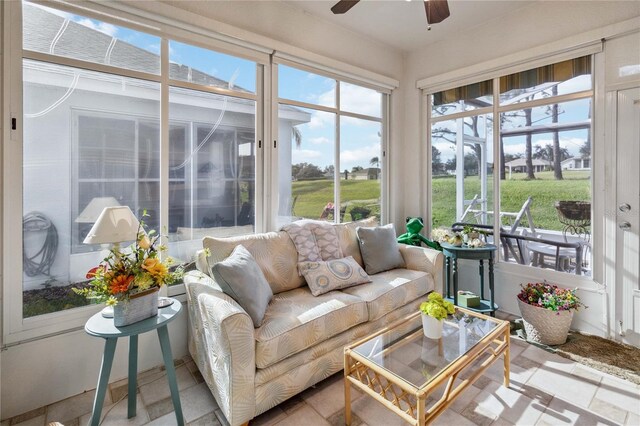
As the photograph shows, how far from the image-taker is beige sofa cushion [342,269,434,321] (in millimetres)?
2351

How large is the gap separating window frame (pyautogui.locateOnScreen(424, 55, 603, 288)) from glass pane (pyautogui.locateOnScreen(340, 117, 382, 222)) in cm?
63

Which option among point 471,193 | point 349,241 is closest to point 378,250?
point 349,241

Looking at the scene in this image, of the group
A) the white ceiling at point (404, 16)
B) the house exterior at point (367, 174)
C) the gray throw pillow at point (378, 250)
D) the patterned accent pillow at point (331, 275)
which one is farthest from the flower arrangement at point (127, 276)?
the white ceiling at point (404, 16)

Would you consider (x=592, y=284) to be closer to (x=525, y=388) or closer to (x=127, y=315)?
(x=525, y=388)

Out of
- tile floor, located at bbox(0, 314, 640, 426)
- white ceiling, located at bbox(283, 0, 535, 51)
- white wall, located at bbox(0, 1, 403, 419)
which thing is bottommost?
tile floor, located at bbox(0, 314, 640, 426)

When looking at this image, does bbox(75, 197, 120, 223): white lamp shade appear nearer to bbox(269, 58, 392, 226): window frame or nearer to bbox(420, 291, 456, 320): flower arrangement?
bbox(269, 58, 392, 226): window frame

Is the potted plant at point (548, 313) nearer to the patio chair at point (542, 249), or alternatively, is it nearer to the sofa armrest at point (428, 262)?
the patio chair at point (542, 249)

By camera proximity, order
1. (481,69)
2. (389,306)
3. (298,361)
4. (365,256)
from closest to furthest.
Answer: (298,361) < (389,306) < (365,256) < (481,69)

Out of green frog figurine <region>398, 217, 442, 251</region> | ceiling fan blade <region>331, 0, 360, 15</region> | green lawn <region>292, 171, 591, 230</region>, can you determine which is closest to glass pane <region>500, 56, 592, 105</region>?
green lawn <region>292, 171, 591, 230</region>

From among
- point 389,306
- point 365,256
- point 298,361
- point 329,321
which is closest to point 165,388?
point 298,361

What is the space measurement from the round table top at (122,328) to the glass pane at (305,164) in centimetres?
147

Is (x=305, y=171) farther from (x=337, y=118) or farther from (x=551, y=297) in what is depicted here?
(x=551, y=297)

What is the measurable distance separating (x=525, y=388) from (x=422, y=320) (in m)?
0.79

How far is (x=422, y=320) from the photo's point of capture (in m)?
1.99
